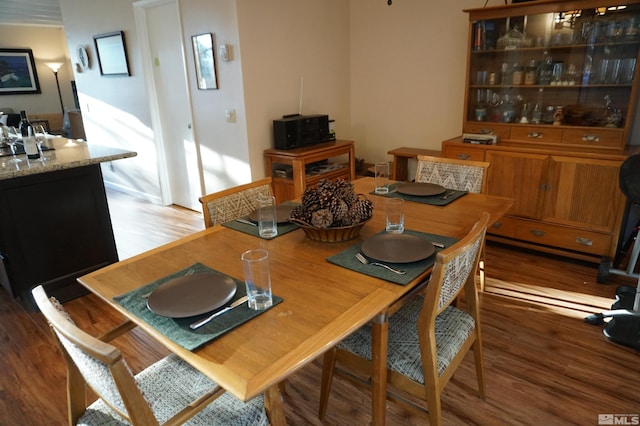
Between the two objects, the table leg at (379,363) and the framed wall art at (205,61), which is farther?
the framed wall art at (205,61)

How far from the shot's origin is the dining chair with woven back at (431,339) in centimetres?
125

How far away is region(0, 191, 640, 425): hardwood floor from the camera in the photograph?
1719 millimetres

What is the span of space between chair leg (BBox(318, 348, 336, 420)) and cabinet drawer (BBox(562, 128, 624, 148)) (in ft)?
8.16

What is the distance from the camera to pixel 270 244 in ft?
5.16

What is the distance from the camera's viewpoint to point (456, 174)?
2340 millimetres

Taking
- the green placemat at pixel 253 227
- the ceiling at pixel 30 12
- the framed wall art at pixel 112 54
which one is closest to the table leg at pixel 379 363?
the green placemat at pixel 253 227

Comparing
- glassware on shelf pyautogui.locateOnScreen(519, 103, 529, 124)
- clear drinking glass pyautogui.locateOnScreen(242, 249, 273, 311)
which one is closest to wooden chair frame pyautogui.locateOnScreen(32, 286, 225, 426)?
clear drinking glass pyautogui.locateOnScreen(242, 249, 273, 311)

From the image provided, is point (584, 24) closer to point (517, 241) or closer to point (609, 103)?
point (609, 103)

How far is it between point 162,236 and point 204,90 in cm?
142

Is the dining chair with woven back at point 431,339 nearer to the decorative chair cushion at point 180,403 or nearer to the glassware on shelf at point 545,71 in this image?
the decorative chair cushion at point 180,403

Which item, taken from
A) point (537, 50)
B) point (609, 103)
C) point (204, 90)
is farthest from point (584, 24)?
point (204, 90)

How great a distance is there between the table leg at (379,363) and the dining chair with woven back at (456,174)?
49.0 inches

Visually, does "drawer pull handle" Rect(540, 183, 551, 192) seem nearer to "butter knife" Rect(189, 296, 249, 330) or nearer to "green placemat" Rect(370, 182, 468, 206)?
"green placemat" Rect(370, 182, 468, 206)

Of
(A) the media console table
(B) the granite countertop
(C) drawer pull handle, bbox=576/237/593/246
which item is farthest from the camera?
(C) drawer pull handle, bbox=576/237/593/246
